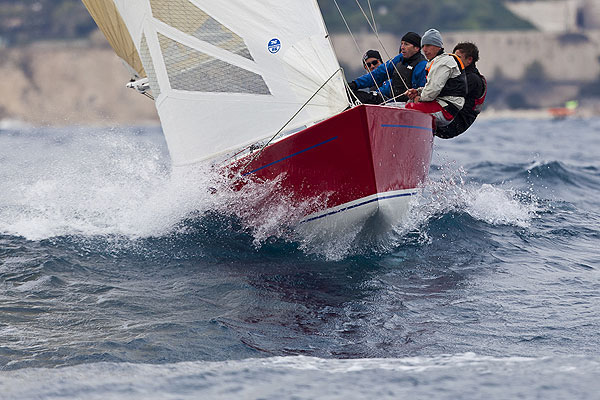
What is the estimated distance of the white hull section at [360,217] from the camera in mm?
4797

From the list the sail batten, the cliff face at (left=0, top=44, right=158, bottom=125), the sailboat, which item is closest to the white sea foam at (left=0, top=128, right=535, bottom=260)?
the sailboat

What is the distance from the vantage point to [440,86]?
516 centimetres

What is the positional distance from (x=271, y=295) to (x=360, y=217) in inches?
36.5

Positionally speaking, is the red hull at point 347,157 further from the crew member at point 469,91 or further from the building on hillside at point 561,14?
the building on hillside at point 561,14

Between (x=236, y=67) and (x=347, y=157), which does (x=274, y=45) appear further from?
(x=347, y=157)

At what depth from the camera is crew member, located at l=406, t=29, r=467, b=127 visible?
202 inches

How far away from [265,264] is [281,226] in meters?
0.38

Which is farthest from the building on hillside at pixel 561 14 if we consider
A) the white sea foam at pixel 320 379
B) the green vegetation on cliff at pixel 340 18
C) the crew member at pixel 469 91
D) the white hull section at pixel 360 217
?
the white sea foam at pixel 320 379

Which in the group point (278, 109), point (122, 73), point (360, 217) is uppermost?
point (122, 73)

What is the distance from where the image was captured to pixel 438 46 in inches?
212

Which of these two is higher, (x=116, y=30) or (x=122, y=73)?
(x=122, y=73)

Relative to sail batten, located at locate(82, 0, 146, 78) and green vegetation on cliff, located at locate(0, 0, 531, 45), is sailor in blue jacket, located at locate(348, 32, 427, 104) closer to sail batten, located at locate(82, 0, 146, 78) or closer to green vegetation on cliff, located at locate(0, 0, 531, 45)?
sail batten, located at locate(82, 0, 146, 78)

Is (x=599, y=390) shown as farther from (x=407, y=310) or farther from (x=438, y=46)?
(x=438, y=46)

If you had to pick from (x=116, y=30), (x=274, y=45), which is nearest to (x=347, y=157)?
(x=274, y=45)
